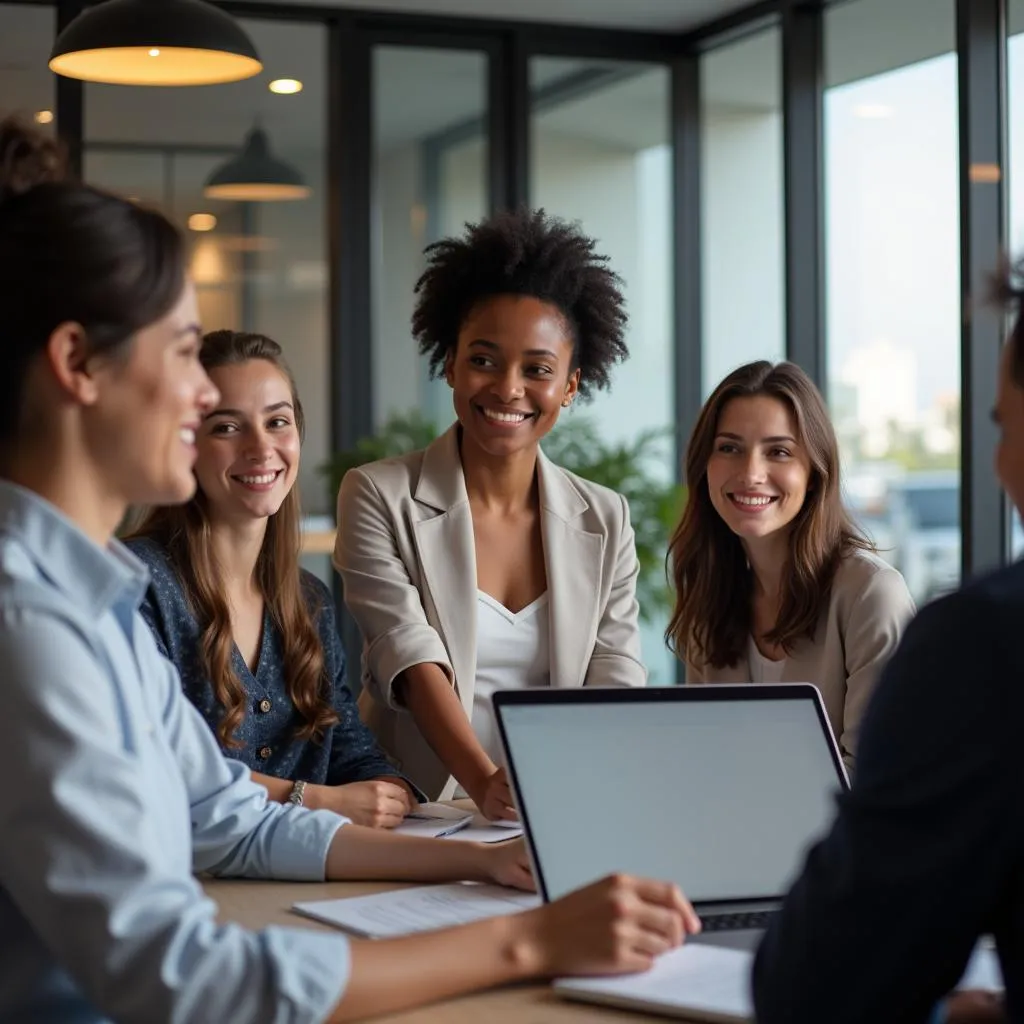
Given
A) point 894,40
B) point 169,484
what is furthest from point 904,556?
point 169,484

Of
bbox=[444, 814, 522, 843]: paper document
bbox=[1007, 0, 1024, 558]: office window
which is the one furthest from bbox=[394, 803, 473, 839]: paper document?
bbox=[1007, 0, 1024, 558]: office window

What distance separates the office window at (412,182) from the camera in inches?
224

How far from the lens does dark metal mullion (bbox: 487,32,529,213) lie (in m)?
5.82

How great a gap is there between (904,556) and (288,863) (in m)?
4.09

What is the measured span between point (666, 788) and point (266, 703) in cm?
84

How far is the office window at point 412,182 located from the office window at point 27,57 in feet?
3.73

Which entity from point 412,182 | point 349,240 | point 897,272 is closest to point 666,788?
point 897,272

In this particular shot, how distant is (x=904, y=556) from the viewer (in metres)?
5.56

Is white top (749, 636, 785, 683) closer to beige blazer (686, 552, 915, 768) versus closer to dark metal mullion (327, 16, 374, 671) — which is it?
beige blazer (686, 552, 915, 768)

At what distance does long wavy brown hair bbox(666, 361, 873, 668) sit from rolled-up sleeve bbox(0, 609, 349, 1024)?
5.19 feet

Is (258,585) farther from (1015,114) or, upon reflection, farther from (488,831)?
(1015,114)

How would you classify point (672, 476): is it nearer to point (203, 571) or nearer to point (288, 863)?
point (203, 571)

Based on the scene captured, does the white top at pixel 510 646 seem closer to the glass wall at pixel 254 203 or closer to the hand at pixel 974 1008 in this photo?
the hand at pixel 974 1008

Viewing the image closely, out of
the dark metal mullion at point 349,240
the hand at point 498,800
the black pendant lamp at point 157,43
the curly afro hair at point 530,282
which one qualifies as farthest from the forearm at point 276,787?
the dark metal mullion at point 349,240
